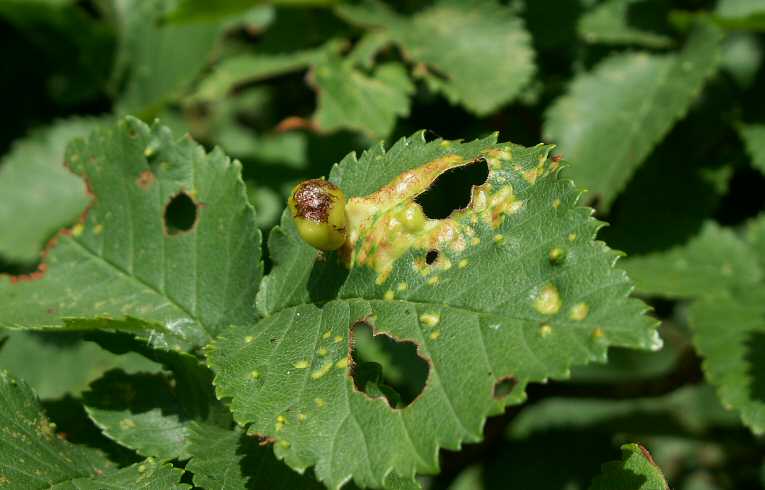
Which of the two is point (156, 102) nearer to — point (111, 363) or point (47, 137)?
point (47, 137)

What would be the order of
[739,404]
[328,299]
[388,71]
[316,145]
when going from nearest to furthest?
1. [328,299]
2. [739,404]
3. [388,71]
4. [316,145]

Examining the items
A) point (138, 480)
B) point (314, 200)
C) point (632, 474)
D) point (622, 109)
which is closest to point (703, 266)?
point (622, 109)

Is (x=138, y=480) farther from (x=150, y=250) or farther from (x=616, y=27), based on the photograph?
(x=616, y=27)

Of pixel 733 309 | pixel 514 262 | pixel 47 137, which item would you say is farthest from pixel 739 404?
pixel 47 137

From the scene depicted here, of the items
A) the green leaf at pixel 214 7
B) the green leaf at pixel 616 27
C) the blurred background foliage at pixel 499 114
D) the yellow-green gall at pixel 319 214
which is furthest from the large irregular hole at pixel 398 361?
the green leaf at pixel 616 27

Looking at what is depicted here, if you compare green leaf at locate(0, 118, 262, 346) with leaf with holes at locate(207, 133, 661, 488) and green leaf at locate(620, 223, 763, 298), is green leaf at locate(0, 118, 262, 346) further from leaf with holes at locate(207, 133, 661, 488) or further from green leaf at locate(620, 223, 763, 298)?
green leaf at locate(620, 223, 763, 298)

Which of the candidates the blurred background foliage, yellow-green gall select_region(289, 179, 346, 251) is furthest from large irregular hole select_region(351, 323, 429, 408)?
yellow-green gall select_region(289, 179, 346, 251)
